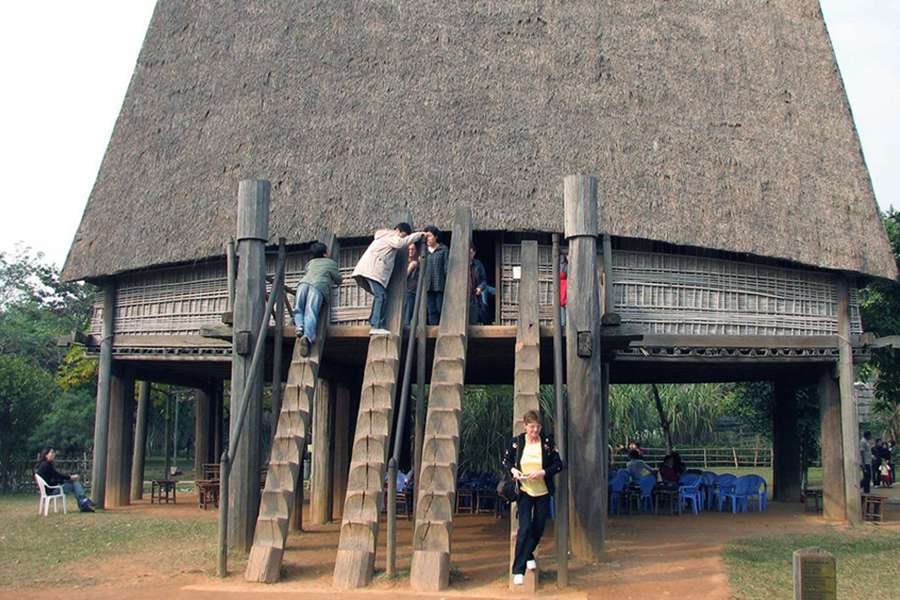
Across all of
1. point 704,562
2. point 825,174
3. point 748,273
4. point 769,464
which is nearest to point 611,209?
point 748,273

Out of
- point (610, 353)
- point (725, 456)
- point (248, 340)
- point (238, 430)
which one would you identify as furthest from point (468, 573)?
point (725, 456)

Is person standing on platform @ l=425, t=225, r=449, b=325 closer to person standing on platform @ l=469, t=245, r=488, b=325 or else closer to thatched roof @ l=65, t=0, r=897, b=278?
person standing on platform @ l=469, t=245, r=488, b=325

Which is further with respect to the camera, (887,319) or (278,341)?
(887,319)

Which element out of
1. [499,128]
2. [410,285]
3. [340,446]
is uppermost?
[499,128]

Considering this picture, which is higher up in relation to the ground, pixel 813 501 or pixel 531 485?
pixel 531 485

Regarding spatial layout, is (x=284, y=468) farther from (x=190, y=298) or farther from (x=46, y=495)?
(x=46, y=495)

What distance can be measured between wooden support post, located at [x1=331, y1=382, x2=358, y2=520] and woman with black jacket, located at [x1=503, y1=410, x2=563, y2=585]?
583cm

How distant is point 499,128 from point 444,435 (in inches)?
224

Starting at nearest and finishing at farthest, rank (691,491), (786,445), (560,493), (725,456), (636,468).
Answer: (560,493), (691,491), (636,468), (786,445), (725,456)

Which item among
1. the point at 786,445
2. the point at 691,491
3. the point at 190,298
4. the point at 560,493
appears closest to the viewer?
the point at 560,493

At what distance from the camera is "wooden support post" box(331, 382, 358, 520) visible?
13297 millimetres

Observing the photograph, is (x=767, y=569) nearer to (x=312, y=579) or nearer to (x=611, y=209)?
(x=312, y=579)

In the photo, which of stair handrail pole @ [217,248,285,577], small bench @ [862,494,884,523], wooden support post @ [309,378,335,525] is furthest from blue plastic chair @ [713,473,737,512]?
stair handrail pole @ [217,248,285,577]

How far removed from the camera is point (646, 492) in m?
14.7
